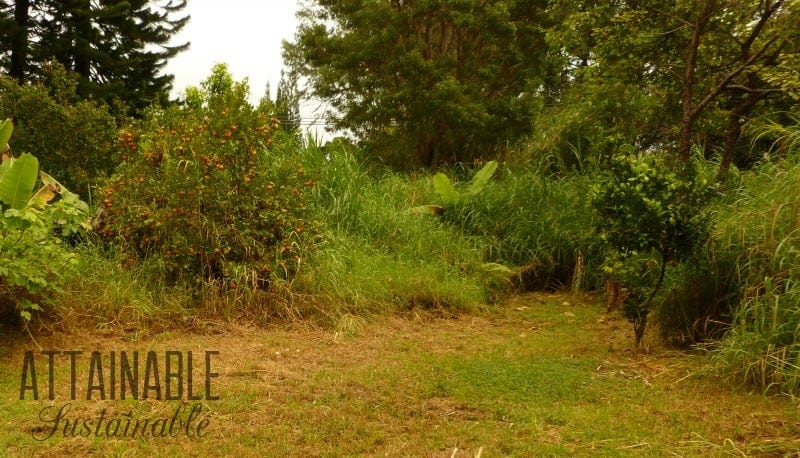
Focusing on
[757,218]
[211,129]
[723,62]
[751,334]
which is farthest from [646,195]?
[211,129]

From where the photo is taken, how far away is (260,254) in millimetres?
5801

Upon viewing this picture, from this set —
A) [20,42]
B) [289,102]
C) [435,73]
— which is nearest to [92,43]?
[20,42]

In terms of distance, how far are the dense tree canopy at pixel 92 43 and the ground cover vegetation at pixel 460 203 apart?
446 inches

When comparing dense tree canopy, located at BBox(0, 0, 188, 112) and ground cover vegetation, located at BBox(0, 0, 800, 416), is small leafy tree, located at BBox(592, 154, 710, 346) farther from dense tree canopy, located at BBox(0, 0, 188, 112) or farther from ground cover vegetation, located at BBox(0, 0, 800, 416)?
dense tree canopy, located at BBox(0, 0, 188, 112)

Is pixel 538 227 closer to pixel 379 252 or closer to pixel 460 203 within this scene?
pixel 460 203

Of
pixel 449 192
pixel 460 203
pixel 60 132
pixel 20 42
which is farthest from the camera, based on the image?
pixel 20 42

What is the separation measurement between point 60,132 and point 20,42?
46.7ft

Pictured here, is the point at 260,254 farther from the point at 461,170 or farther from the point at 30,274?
the point at 461,170

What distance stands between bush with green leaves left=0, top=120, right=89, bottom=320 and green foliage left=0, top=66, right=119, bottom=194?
2331 millimetres

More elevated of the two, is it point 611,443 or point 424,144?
point 424,144

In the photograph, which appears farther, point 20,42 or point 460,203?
point 20,42

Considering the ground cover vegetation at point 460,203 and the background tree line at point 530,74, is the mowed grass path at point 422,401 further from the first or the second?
the background tree line at point 530,74

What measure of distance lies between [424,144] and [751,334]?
798cm

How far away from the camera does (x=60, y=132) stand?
756 centimetres
